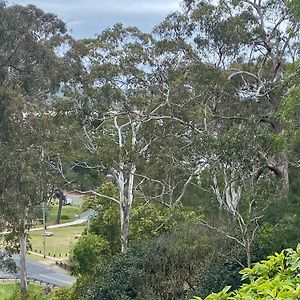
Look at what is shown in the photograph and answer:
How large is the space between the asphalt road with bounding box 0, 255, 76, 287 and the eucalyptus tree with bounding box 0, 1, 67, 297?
912 centimetres

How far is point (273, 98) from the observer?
14.2 m

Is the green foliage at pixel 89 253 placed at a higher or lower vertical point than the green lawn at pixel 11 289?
higher

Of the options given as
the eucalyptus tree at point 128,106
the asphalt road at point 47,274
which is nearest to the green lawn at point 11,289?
the asphalt road at point 47,274

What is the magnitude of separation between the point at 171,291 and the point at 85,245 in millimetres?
3647

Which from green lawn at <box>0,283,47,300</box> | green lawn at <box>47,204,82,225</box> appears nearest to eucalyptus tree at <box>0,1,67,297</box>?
green lawn at <box>0,283,47,300</box>

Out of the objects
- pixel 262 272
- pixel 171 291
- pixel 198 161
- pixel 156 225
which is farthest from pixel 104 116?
pixel 262 272

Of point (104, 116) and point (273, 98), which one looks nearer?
point (273, 98)

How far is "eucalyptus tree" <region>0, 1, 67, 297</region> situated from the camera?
12.8 metres

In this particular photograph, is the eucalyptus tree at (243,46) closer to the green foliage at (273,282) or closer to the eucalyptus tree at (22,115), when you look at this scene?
the eucalyptus tree at (22,115)

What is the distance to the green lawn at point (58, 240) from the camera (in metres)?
30.8

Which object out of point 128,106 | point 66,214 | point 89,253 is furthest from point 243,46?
point 66,214

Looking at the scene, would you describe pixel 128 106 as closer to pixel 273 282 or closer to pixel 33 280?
pixel 33 280

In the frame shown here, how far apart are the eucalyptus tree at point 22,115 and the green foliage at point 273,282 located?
10.1 meters

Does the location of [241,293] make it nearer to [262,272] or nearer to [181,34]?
[262,272]
